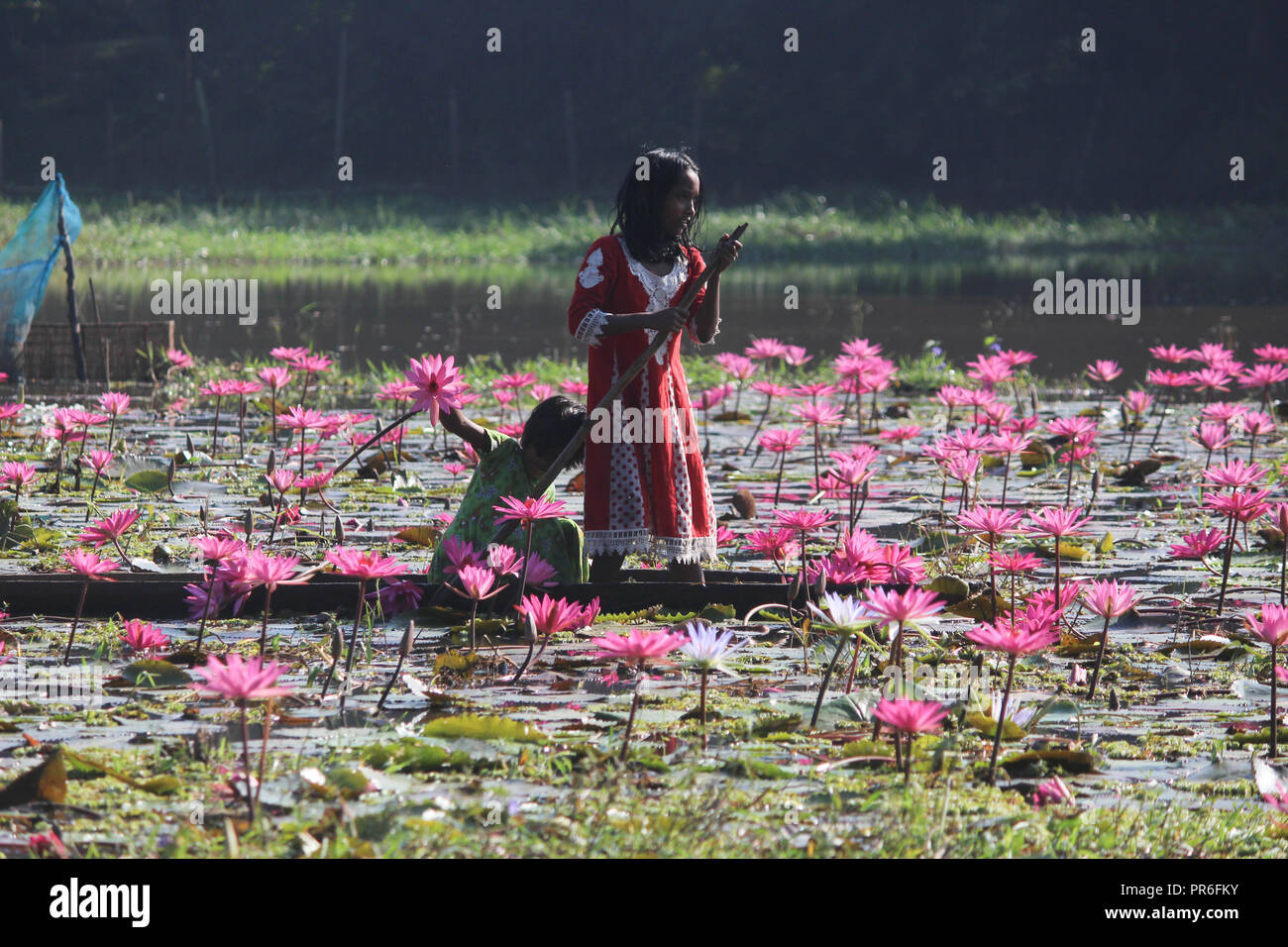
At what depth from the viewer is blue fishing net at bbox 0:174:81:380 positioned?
828 cm

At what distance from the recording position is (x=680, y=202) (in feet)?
13.4

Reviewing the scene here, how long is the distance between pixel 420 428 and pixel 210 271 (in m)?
15.4

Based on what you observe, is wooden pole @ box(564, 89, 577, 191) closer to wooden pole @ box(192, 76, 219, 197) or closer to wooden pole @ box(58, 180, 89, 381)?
wooden pole @ box(192, 76, 219, 197)

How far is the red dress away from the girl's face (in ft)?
0.46

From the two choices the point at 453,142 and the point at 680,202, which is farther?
the point at 453,142

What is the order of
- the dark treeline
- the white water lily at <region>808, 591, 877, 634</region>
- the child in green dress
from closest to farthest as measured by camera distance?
the white water lily at <region>808, 591, 877, 634</region> → the child in green dress → the dark treeline

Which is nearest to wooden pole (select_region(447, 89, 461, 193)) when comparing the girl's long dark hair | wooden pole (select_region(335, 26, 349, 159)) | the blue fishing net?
wooden pole (select_region(335, 26, 349, 159))

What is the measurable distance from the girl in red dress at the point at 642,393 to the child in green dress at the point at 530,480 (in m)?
0.11

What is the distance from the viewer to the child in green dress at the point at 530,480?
13.1ft

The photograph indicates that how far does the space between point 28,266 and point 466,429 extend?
5.33 meters

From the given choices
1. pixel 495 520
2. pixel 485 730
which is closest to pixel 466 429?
pixel 495 520

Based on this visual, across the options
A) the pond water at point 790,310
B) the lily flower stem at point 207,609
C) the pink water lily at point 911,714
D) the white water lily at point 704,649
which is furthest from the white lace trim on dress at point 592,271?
the pond water at point 790,310

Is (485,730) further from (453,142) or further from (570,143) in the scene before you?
(453,142)
